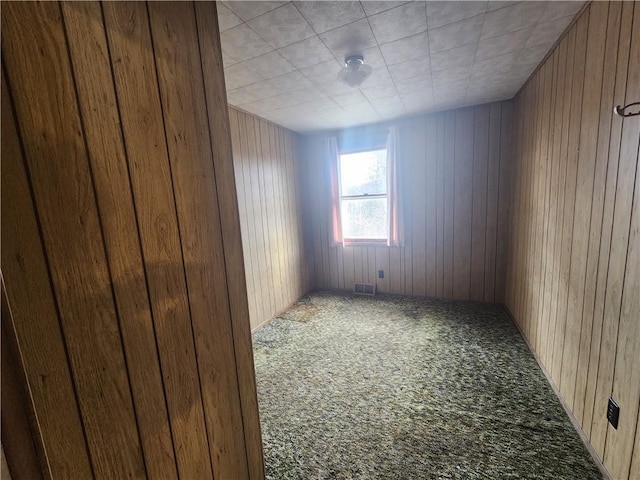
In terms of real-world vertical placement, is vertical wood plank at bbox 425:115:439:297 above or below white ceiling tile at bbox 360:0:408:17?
below

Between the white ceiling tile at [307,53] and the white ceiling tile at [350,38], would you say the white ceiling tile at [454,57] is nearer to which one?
the white ceiling tile at [350,38]

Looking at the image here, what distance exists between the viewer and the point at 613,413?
4.16 feet

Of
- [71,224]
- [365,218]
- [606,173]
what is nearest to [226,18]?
[71,224]

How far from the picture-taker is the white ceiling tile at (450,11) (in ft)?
4.85

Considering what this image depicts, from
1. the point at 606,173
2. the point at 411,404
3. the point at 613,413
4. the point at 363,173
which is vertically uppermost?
the point at 363,173

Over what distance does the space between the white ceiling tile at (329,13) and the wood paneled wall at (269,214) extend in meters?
1.46

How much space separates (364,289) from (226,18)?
341 centimetres

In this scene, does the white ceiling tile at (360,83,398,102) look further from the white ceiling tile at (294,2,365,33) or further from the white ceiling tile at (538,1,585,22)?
the white ceiling tile at (538,1,585,22)

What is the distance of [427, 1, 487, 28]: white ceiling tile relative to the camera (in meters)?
1.48

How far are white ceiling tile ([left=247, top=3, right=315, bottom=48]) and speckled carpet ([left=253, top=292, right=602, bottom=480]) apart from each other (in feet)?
7.97

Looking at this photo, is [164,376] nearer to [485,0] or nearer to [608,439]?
[608,439]

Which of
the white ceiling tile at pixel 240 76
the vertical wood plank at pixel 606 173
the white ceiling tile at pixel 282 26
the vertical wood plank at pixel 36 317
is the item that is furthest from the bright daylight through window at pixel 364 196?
the vertical wood plank at pixel 36 317

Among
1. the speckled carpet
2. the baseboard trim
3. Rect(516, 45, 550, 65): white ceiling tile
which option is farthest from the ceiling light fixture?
the baseboard trim

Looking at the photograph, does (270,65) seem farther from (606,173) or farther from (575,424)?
(575,424)
